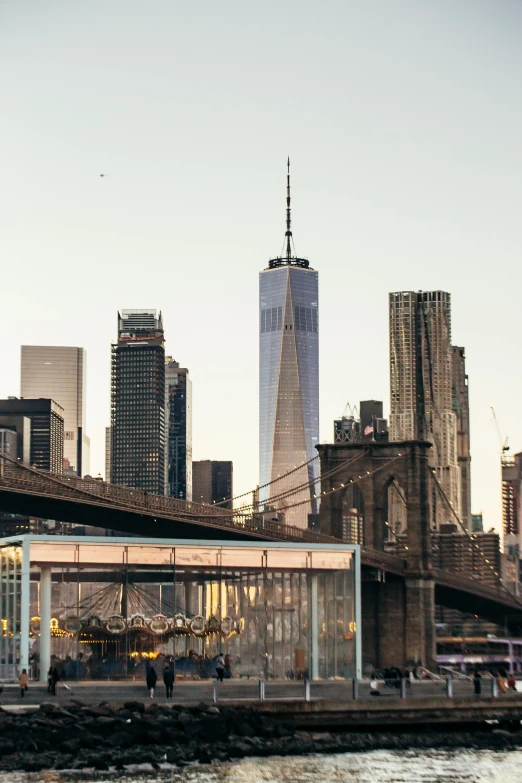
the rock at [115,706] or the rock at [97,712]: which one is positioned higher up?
the rock at [115,706]

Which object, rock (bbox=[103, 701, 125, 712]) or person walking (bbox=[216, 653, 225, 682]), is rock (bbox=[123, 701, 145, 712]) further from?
person walking (bbox=[216, 653, 225, 682])

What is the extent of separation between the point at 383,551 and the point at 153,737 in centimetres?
6981

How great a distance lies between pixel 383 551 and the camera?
119875 millimetres

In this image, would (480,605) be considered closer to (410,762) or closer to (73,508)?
(73,508)

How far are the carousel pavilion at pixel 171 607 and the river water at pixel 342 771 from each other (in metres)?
15.2

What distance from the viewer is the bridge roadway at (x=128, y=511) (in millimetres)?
93188

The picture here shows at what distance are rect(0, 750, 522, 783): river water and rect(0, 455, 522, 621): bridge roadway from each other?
41.0 metres

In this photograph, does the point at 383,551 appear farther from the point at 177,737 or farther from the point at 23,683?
the point at 177,737

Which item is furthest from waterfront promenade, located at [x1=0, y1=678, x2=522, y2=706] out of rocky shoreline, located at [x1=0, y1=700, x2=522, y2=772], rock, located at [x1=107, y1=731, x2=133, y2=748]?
rock, located at [x1=107, y1=731, x2=133, y2=748]

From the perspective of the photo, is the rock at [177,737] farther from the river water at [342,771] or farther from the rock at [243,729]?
the rock at [243,729]

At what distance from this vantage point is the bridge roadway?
9319 centimetres

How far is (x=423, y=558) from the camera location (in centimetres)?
11781

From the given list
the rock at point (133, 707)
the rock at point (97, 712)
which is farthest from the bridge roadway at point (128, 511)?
the rock at point (97, 712)

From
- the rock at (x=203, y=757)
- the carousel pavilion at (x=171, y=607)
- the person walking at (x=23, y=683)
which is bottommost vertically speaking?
the rock at (x=203, y=757)
